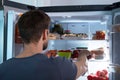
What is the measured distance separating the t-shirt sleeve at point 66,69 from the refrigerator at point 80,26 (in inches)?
32.7

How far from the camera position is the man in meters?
1.12

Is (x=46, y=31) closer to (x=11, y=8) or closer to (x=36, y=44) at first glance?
(x=36, y=44)

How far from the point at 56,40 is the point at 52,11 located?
0.95 ft

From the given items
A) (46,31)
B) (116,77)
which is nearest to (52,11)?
(116,77)

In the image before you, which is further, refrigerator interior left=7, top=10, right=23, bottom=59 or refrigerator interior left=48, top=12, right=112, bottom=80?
refrigerator interior left=48, top=12, right=112, bottom=80

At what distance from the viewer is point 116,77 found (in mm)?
2018

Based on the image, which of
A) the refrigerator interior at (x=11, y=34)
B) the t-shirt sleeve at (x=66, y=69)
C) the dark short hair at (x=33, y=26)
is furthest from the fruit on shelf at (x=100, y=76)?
the dark short hair at (x=33, y=26)

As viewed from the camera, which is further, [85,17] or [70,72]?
[85,17]

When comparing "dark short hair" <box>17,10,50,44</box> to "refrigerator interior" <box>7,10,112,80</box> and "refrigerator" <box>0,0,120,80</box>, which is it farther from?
"refrigerator interior" <box>7,10,112,80</box>

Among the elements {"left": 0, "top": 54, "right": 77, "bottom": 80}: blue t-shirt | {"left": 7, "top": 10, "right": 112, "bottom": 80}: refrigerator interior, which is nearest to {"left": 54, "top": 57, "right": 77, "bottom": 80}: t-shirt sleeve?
{"left": 0, "top": 54, "right": 77, "bottom": 80}: blue t-shirt

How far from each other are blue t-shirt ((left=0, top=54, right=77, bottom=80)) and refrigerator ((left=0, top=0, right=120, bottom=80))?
0.83 meters

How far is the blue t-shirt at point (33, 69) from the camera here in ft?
3.66

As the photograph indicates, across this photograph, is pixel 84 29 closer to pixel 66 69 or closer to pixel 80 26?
pixel 80 26

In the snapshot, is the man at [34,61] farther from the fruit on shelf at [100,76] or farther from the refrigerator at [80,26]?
the fruit on shelf at [100,76]
